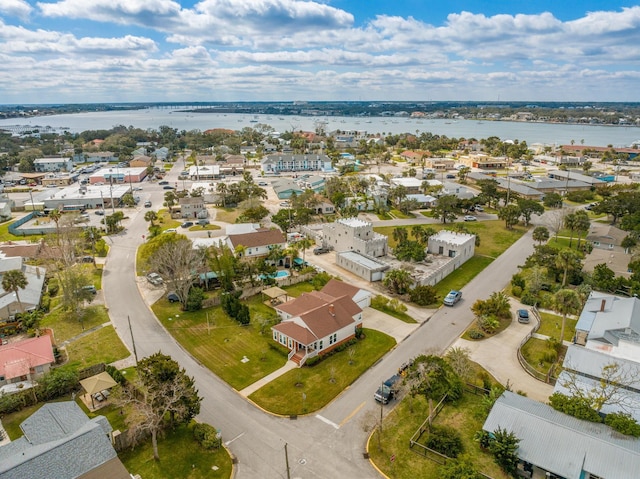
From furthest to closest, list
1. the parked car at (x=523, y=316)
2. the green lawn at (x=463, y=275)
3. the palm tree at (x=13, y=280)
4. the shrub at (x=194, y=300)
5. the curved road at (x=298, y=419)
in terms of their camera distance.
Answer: the green lawn at (x=463, y=275), the shrub at (x=194, y=300), the parked car at (x=523, y=316), the palm tree at (x=13, y=280), the curved road at (x=298, y=419)

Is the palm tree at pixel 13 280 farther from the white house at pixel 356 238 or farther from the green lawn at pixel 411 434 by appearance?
the white house at pixel 356 238

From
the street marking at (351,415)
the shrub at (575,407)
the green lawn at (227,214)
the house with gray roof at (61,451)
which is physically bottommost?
the street marking at (351,415)

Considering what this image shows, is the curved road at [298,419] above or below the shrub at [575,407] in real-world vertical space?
below

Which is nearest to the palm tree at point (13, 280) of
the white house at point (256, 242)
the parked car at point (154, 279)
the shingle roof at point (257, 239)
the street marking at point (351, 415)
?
the parked car at point (154, 279)

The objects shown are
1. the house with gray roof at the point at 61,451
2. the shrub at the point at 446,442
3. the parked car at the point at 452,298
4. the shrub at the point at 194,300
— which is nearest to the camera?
the house with gray roof at the point at 61,451

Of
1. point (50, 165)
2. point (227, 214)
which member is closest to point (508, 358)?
point (227, 214)

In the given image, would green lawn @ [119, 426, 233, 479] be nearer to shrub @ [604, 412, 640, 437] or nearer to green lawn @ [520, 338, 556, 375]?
shrub @ [604, 412, 640, 437]

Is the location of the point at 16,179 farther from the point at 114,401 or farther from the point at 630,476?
the point at 630,476

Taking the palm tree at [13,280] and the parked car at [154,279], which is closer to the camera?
the palm tree at [13,280]
